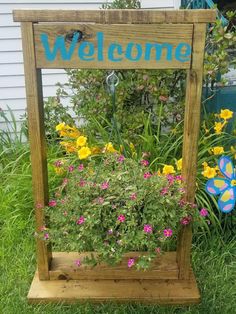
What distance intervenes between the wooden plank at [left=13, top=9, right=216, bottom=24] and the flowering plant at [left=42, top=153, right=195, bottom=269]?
826 millimetres

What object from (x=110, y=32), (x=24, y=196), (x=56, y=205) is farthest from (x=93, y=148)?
(x=110, y=32)

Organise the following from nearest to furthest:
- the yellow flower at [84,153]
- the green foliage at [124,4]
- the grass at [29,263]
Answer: the grass at [29,263], the yellow flower at [84,153], the green foliage at [124,4]

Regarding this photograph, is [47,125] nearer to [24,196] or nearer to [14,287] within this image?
[24,196]

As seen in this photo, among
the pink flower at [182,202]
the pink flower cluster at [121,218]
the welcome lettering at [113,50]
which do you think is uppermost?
the welcome lettering at [113,50]

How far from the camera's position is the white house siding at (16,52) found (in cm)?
446

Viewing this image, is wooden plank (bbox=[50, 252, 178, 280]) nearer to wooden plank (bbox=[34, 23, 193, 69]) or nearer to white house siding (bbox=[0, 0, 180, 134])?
wooden plank (bbox=[34, 23, 193, 69])

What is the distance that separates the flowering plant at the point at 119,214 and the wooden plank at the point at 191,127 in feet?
0.30

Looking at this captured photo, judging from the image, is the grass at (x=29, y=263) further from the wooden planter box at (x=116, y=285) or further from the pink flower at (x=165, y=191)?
the pink flower at (x=165, y=191)

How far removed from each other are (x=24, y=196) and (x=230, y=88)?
6.74 ft

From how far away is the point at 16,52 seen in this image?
180 inches

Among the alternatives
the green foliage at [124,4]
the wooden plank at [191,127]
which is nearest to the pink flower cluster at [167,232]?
the wooden plank at [191,127]

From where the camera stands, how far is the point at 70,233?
2.26 metres

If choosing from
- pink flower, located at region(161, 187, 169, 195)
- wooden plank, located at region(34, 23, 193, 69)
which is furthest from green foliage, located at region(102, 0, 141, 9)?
pink flower, located at region(161, 187, 169, 195)

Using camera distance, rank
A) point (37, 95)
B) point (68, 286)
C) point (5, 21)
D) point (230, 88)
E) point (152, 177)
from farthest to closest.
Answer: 1. point (5, 21)
2. point (230, 88)
3. point (68, 286)
4. point (152, 177)
5. point (37, 95)
